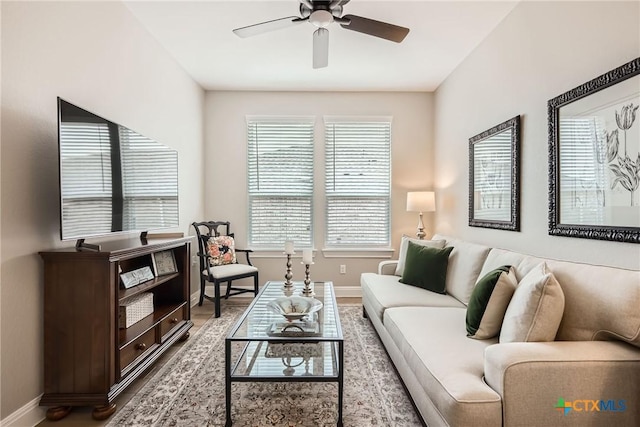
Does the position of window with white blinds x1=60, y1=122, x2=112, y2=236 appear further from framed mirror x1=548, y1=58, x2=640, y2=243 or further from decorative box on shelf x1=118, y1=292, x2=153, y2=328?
framed mirror x1=548, y1=58, x2=640, y2=243

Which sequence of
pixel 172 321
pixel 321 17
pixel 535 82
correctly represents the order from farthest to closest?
pixel 172 321
pixel 535 82
pixel 321 17

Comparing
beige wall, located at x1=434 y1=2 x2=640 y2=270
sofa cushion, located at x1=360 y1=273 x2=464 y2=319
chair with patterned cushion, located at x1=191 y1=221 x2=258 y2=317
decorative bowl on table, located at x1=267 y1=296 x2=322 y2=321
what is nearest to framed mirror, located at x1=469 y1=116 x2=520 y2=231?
beige wall, located at x1=434 y1=2 x2=640 y2=270

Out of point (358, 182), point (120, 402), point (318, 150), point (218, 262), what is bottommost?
point (120, 402)

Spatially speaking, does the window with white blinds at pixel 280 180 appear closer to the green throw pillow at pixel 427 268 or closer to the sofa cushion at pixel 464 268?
the green throw pillow at pixel 427 268

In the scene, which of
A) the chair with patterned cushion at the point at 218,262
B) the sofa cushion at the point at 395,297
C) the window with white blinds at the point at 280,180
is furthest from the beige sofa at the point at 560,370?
the window with white blinds at the point at 280,180

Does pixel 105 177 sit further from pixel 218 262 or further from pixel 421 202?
pixel 421 202

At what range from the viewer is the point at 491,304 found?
1820mm

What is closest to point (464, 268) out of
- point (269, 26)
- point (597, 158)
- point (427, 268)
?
point (427, 268)

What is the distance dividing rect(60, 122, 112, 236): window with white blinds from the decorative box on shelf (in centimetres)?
54

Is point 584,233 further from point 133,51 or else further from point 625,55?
point 133,51

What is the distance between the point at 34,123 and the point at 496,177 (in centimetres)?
337

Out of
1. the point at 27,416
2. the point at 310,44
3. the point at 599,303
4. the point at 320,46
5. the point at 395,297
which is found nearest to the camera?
the point at 599,303

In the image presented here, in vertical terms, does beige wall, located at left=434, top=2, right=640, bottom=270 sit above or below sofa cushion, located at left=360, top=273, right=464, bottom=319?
above

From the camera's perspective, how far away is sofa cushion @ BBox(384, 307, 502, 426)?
4.18 ft
